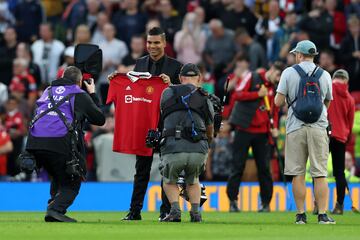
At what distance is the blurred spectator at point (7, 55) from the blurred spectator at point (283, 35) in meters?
6.36

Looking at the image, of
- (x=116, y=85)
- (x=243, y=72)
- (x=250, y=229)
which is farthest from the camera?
(x=243, y=72)

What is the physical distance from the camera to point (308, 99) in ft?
56.3

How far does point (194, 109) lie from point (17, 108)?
1237 centimetres

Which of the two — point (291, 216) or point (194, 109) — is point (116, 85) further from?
point (291, 216)

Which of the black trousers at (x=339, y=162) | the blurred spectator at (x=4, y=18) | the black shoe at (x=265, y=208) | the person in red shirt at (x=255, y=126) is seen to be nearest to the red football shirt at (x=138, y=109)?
the black trousers at (x=339, y=162)

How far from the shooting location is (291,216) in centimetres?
2061

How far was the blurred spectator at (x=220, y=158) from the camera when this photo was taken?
2705 centimetres

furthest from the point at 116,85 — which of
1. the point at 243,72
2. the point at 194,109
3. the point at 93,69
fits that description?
the point at 243,72

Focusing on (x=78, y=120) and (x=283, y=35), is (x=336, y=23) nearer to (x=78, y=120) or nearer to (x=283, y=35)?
(x=283, y=35)

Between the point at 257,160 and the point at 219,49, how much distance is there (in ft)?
24.6

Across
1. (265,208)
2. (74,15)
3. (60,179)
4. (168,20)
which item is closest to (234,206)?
(265,208)

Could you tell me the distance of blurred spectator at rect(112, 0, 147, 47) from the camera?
A: 102 ft

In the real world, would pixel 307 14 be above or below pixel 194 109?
above

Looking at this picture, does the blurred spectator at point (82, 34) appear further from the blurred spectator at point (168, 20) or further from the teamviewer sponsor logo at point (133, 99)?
the teamviewer sponsor logo at point (133, 99)
